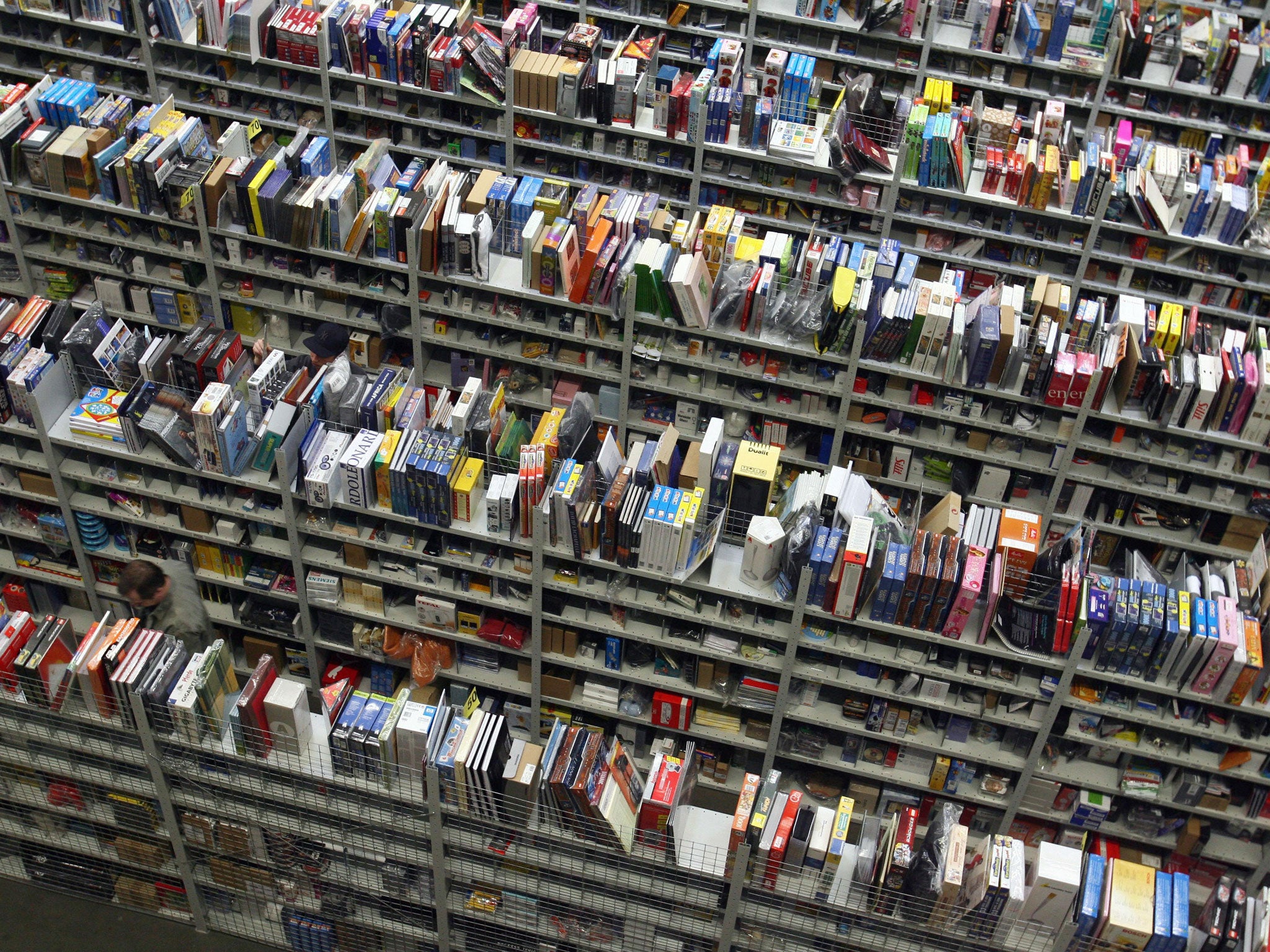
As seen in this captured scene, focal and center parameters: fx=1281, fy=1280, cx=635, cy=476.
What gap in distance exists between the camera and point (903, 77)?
37.0ft

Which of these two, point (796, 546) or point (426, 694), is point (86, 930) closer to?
point (426, 694)

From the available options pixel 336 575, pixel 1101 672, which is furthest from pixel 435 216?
pixel 1101 672

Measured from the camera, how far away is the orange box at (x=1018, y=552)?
6898mm

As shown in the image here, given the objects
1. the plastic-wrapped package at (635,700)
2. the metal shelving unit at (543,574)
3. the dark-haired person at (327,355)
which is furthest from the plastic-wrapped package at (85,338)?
the plastic-wrapped package at (635,700)

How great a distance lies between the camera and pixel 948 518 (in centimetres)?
723

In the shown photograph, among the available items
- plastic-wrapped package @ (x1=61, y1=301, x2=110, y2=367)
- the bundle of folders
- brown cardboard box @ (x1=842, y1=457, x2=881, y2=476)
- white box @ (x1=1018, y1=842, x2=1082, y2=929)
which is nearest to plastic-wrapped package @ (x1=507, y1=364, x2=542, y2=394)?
brown cardboard box @ (x1=842, y1=457, x2=881, y2=476)

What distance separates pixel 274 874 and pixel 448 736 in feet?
4.73

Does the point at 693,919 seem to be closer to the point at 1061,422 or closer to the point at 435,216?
the point at 1061,422

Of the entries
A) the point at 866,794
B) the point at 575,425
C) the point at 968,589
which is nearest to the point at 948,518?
the point at 968,589

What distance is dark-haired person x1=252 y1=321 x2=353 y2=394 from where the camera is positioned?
25.0 ft

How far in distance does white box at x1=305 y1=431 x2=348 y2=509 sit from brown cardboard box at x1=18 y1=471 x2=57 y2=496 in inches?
68.4

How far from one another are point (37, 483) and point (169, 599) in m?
1.37

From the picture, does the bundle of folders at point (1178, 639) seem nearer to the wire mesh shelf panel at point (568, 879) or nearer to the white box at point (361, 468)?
the wire mesh shelf panel at point (568, 879)

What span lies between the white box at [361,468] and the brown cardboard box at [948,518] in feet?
10.4
